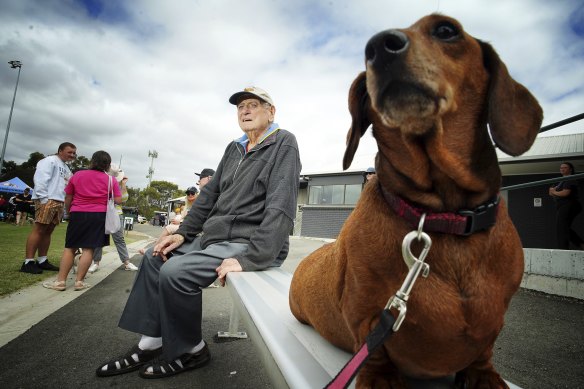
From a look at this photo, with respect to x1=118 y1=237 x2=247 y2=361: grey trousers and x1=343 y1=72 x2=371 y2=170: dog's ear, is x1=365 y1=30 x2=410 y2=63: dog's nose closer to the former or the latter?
x1=343 y1=72 x2=371 y2=170: dog's ear

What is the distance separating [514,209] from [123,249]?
15.1m

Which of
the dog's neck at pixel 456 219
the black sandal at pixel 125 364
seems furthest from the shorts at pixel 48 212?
the dog's neck at pixel 456 219

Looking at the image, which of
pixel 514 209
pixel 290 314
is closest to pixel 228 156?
pixel 290 314

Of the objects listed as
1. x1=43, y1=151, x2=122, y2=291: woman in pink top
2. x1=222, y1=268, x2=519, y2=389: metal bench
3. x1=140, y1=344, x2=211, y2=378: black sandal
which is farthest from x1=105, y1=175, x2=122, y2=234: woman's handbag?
x1=222, y1=268, x2=519, y2=389: metal bench

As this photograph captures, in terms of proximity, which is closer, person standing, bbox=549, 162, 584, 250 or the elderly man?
the elderly man

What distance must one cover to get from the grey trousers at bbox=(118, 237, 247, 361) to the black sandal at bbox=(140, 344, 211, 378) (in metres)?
0.14

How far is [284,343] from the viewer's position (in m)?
1.24

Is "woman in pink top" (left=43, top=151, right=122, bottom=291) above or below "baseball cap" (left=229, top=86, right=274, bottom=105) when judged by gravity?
below

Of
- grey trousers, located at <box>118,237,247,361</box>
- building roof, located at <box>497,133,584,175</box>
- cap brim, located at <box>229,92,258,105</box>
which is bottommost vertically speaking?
grey trousers, located at <box>118,237,247,361</box>

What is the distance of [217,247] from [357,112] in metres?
1.57

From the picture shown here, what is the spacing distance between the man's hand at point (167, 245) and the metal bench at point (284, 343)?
0.83m

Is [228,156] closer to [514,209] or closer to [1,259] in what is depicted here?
[1,259]

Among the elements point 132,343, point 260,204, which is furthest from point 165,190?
point 260,204

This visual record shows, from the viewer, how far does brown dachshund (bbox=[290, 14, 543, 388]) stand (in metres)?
0.92
